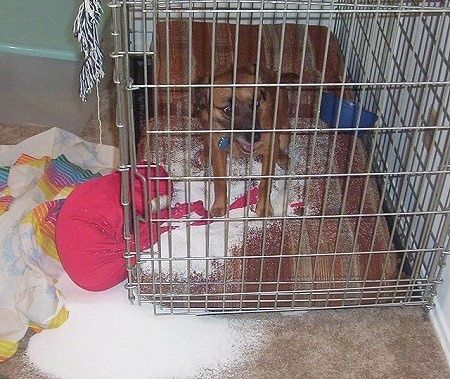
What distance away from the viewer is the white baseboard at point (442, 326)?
1.61 m

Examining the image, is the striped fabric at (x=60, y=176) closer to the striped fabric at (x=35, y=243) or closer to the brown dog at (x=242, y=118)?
the striped fabric at (x=35, y=243)

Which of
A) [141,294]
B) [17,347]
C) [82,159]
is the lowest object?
[17,347]

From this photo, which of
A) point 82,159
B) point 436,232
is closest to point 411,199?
point 436,232

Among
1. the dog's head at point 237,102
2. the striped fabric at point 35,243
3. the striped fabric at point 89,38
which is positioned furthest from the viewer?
the dog's head at point 237,102

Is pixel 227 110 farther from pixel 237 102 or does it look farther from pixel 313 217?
pixel 313 217

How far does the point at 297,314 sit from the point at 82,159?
822mm

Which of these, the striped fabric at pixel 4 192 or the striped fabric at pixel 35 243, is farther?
the striped fabric at pixel 4 192

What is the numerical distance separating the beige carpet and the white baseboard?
0.01m

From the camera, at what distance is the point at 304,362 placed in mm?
1580

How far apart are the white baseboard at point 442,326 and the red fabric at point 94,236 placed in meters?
0.68

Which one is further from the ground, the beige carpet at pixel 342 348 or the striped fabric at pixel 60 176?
the striped fabric at pixel 60 176

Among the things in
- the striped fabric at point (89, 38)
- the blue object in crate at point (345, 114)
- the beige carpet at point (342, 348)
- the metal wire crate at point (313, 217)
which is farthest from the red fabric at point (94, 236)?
the blue object in crate at point (345, 114)

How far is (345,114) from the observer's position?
197cm

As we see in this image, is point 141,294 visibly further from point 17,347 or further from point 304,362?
point 304,362
